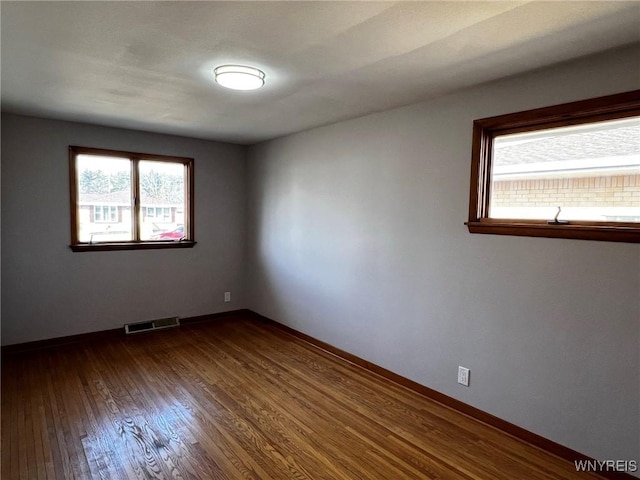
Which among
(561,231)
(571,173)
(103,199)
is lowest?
(561,231)

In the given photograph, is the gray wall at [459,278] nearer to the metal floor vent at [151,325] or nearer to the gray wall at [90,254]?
the gray wall at [90,254]

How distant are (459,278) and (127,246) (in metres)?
3.64

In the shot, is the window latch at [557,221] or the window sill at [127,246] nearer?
the window latch at [557,221]

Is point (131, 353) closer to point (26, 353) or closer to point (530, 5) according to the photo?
point (26, 353)

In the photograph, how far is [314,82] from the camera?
253 centimetres

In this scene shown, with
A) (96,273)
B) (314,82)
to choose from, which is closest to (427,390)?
(314,82)

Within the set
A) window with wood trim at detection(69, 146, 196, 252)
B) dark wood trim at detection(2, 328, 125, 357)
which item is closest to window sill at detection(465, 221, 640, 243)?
window with wood trim at detection(69, 146, 196, 252)

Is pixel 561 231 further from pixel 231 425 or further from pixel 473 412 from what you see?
pixel 231 425

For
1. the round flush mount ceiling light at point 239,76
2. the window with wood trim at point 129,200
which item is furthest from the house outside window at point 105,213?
the round flush mount ceiling light at point 239,76

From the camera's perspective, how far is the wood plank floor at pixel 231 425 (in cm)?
207

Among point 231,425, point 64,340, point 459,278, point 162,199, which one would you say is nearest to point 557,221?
point 459,278

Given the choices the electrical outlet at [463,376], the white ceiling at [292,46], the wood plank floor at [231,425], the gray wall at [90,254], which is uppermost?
the white ceiling at [292,46]

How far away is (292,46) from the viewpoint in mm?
1983

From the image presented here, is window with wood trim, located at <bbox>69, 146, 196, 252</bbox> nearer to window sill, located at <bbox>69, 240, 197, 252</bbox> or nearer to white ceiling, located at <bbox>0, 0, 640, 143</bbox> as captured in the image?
window sill, located at <bbox>69, 240, 197, 252</bbox>
